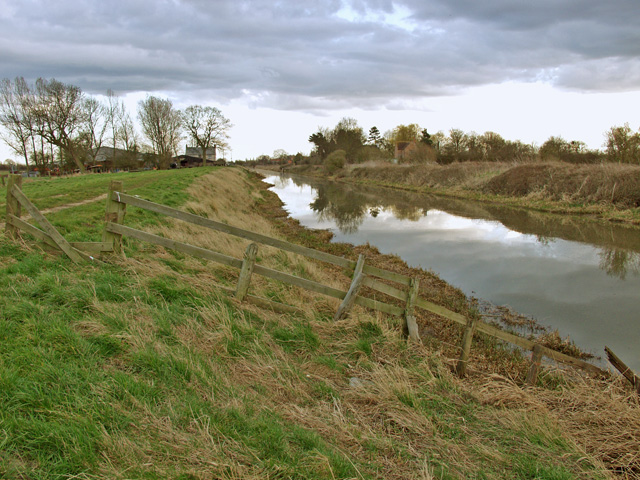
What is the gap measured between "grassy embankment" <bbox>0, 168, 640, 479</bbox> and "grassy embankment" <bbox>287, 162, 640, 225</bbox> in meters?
20.8

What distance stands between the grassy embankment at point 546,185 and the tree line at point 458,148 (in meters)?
3.24

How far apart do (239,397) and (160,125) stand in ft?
264

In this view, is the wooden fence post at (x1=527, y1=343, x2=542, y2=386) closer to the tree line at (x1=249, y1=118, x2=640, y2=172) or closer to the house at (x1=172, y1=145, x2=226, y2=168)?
the tree line at (x1=249, y1=118, x2=640, y2=172)

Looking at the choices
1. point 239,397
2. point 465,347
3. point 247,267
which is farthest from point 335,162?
point 239,397

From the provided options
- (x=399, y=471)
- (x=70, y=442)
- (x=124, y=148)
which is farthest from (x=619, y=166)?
(x=124, y=148)

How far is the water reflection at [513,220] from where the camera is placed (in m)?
15.0

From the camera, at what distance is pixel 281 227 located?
20141 mm

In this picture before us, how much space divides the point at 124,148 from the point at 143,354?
80419mm

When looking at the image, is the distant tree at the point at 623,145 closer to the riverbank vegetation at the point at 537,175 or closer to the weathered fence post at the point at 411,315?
the riverbank vegetation at the point at 537,175

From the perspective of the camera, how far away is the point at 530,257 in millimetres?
14898

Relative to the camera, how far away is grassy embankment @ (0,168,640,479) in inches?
119

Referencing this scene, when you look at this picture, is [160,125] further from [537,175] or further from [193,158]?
[537,175]

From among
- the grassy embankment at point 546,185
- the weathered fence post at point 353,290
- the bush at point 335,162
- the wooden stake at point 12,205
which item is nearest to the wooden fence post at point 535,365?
the weathered fence post at point 353,290

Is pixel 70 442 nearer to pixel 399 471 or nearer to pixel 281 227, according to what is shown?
pixel 399 471
